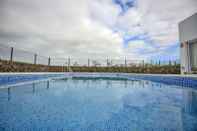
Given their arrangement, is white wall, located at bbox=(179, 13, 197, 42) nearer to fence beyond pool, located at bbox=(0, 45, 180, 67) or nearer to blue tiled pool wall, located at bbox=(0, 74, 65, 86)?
fence beyond pool, located at bbox=(0, 45, 180, 67)

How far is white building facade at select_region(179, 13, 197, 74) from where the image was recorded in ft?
→ 29.9

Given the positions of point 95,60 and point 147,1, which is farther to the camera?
point 95,60

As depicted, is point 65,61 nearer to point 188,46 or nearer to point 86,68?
point 86,68

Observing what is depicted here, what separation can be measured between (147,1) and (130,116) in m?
6.58

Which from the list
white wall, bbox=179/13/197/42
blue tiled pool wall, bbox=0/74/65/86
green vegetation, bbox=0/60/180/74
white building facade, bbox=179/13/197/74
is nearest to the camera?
blue tiled pool wall, bbox=0/74/65/86

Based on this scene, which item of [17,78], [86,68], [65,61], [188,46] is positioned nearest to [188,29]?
[188,46]

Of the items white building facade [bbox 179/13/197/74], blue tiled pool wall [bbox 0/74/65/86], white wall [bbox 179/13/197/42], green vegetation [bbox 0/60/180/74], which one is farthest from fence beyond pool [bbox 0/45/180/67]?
white wall [bbox 179/13/197/42]

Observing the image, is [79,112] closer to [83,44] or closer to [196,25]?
[196,25]

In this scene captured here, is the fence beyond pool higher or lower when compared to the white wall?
lower

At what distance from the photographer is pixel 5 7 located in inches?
238

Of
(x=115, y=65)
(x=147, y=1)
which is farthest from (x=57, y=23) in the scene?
(x=115, y=65)

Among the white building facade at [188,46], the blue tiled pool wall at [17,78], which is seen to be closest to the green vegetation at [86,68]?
the blue tiled pool wall at [17,78]

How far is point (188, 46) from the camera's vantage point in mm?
9711

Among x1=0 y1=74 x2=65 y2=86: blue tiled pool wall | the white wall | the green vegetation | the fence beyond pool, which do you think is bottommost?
x1=0 y1=74 x2=65 y2=86: blue tiled pool wall
